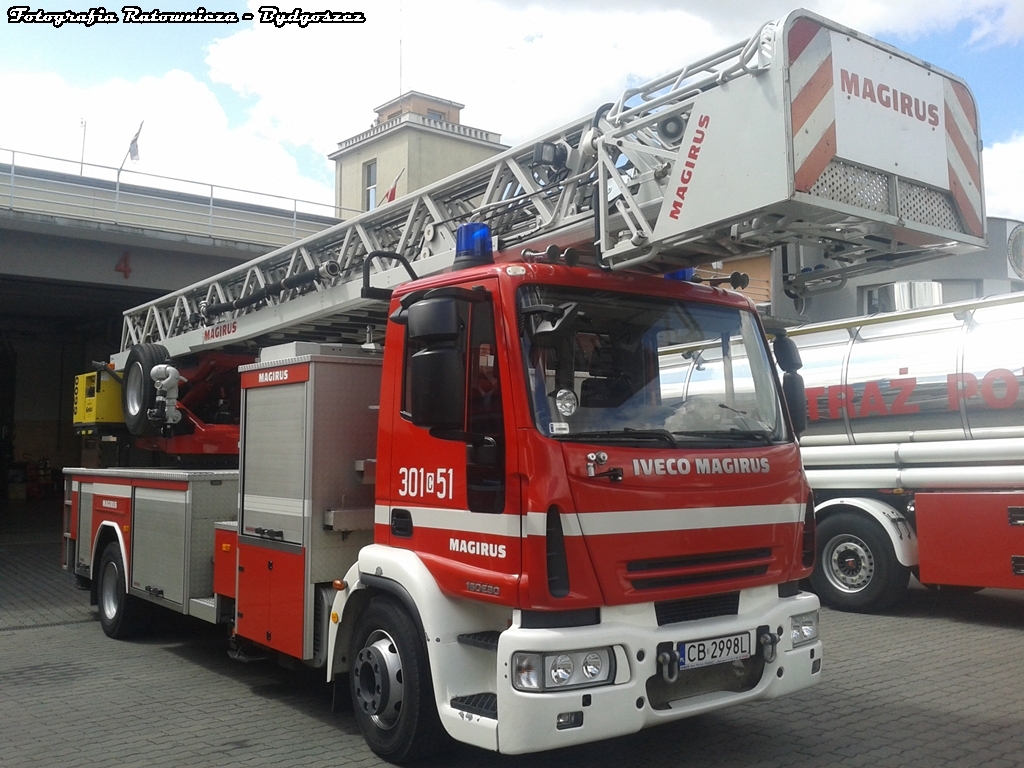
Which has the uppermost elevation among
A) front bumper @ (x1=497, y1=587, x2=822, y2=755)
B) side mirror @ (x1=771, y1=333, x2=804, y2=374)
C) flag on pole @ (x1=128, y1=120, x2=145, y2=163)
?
flag on pole @ (x1=128, y1=120, x2=145, y2=163)

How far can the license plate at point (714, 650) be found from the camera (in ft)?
13.8

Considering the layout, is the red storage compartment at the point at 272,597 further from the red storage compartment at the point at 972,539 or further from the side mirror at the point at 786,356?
the red storage compartment at the point at 972,539

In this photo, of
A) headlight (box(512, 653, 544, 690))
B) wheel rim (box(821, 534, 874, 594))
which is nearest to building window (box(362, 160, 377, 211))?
wheel rim (box(821, 534, 874, 594))

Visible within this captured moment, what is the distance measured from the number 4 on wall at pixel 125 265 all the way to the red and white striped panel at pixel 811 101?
14928 millimetres

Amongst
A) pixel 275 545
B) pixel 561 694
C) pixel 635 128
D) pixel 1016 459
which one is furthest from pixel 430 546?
pixel 1016 459

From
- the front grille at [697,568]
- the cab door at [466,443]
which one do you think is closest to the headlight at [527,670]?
the cab door at [466,443]

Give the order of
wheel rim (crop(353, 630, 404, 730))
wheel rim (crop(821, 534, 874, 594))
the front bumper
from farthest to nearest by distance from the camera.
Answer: wheel rim (crop(821, 534, 874, 594)) < wheel rim (crop(353, 630, 404, 730)) < the front bumper

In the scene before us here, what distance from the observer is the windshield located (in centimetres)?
428

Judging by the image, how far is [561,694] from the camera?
386 cm

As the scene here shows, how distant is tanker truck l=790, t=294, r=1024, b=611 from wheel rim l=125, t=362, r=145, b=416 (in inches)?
260

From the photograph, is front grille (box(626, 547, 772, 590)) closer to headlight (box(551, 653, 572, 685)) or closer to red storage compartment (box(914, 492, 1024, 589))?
headlight (box(551, 653, 572, 685))

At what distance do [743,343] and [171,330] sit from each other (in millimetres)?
6944

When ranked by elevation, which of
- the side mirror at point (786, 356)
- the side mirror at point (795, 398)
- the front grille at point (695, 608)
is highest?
the side mirror at point (786, 356)

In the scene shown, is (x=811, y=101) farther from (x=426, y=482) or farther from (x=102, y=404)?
(x=102, y=404)
